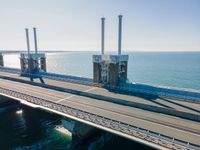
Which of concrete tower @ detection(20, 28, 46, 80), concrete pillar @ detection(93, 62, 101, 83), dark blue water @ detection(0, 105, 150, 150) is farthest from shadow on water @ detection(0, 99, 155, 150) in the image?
concrete tower @ detection(20, 28, 46, 80)

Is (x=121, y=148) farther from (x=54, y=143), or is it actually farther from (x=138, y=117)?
(x=54, y=143)

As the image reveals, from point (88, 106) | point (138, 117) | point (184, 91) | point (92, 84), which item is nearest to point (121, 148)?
point (138, 117)

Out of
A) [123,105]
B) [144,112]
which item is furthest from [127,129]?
[123,105]

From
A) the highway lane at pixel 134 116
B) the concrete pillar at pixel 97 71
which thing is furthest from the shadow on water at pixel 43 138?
the concrete pillar at pixel 97 71

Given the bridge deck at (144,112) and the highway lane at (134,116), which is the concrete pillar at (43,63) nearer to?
the bridge deck at (144,112)

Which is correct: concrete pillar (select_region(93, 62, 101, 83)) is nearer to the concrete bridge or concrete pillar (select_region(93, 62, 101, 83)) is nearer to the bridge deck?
the concrete bridge
